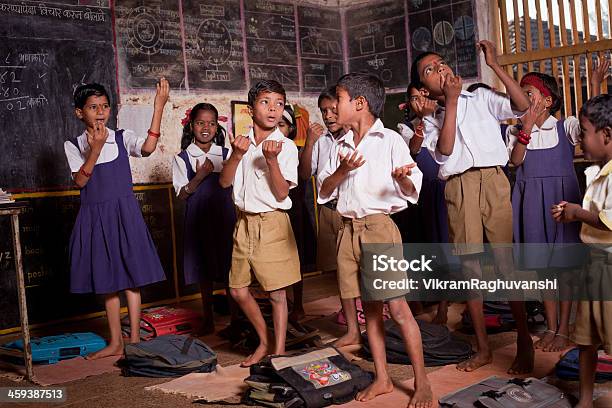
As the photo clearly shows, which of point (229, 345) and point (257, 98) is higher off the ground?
point (257, 98)

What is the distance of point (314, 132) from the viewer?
393 cm

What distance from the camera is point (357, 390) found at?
3.15 metres

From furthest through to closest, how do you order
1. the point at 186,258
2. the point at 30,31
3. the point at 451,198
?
the point at 30,31 → the point at 186,258 → the point at 451,198

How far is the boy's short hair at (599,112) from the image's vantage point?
266 centimetres

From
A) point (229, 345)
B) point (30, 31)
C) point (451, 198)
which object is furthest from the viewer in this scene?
point (30, 31)

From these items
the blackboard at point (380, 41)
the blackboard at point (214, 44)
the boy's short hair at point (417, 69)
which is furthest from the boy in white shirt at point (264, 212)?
the blackboard at point (380, 41)

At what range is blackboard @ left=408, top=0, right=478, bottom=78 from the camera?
6230mm

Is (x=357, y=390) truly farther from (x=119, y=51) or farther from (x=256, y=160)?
(x=119, y=51)

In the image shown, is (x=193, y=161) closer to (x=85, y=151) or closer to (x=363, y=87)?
(x=85, y=151)

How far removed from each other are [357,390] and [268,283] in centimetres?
71

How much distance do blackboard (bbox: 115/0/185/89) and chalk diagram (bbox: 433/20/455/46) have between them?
227 centimetres

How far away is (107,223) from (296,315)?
130 centimetres

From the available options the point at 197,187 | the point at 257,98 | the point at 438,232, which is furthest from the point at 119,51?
the point at 438,232

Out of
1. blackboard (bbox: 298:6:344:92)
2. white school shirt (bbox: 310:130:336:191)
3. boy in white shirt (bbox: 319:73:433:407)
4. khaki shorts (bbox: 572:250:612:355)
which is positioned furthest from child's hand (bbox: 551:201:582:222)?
blackboard (bbox: 298:6:344:92)
